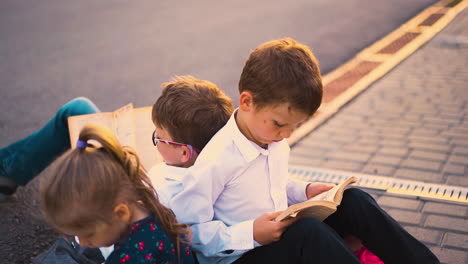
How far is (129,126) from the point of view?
2.95 metres

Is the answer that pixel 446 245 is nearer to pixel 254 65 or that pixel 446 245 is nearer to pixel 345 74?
pixel 254 65

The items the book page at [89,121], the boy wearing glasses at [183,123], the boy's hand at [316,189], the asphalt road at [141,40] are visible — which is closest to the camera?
the boy wearing glasses at [183,123]

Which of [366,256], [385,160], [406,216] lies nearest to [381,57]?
[385,160]

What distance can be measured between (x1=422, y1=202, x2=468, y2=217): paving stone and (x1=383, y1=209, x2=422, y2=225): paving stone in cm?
9

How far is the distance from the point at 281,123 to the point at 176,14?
739cm

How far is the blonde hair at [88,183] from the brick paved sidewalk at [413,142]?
179 cm

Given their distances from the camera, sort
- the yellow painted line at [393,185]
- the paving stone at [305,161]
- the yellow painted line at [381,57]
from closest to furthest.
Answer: the yellow painted line at [393,185] → the paving stone at [305,161] → the yellow painted line at [381,57]

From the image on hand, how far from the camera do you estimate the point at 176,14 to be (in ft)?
30.8

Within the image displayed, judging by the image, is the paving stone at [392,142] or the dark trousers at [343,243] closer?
the dark trousers at [343,243]

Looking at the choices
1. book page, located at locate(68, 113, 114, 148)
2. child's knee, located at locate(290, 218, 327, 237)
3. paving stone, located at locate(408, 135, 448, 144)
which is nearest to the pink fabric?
child's knee, located at locate(290, 218, 327, 237)

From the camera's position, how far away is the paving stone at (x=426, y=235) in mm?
3136

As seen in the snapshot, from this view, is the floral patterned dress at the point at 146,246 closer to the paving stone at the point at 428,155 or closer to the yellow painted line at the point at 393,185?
the yellow painted line at the point at 393,185

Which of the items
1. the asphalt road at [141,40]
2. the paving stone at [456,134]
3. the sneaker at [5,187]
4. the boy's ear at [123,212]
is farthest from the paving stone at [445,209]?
the asphalt road at [141,40]

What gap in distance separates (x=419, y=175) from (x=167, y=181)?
2078 mm
